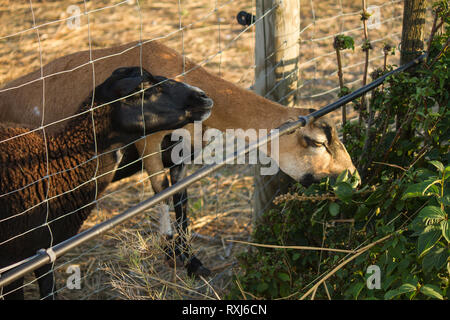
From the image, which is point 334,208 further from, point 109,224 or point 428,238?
point 109,224

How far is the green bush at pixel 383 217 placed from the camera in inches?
81.9

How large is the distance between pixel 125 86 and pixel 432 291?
1.79 metres

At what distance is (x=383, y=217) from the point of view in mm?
2502

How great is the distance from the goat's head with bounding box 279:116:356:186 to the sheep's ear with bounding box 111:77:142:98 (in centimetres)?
97

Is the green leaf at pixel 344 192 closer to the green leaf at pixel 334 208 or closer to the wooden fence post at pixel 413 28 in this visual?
the green leaf at pixel 334 208

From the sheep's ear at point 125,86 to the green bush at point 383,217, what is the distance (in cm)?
101

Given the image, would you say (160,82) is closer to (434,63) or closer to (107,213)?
(434,63)

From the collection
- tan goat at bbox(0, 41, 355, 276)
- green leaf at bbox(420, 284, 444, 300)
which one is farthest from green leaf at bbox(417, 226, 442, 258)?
tan goat at bbox(0, 41, 355, 276)

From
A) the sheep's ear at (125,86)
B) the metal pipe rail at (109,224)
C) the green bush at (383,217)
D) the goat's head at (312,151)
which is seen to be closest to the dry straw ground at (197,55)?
the green bush at (383,217)

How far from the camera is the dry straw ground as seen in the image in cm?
407

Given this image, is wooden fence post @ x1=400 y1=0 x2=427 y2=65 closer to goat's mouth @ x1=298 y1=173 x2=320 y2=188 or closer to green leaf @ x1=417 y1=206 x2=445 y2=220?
goat's mouth @ x1=298 y1=173 x2=320 y2=188
